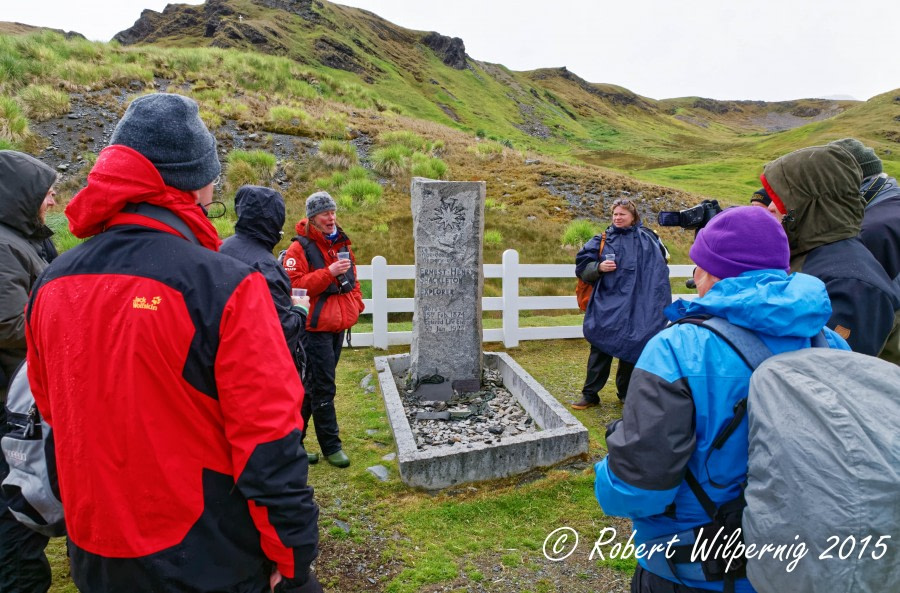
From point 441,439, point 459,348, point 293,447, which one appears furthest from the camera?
point 459,348

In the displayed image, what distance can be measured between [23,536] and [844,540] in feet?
9.98

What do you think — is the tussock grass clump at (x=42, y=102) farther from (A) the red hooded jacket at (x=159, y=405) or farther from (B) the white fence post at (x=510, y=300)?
(A) the red hooded jacket at (x=159, y=405)

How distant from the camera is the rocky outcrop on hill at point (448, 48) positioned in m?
79.1

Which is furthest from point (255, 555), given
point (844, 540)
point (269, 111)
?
point (269, 111)

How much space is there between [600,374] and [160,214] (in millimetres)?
5084

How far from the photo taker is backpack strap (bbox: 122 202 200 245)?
5.17 ft

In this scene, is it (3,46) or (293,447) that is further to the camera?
(3,46)

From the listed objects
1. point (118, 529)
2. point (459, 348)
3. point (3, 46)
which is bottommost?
point (459, 348)

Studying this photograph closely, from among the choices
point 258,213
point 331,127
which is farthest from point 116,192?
point 331,127

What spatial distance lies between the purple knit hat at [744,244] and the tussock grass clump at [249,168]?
1385 cm

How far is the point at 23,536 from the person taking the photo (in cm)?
228

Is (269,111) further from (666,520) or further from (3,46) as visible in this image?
(666,520)

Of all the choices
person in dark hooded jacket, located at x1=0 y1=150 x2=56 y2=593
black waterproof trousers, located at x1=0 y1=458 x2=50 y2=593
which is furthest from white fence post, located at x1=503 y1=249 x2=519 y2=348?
black waterproof trousers, located at x1=0 y1=458 x2=50 y2=593

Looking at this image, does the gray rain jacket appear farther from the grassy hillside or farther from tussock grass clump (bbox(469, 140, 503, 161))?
tussock grass clump (bbox(469, 140, 503, 161))
